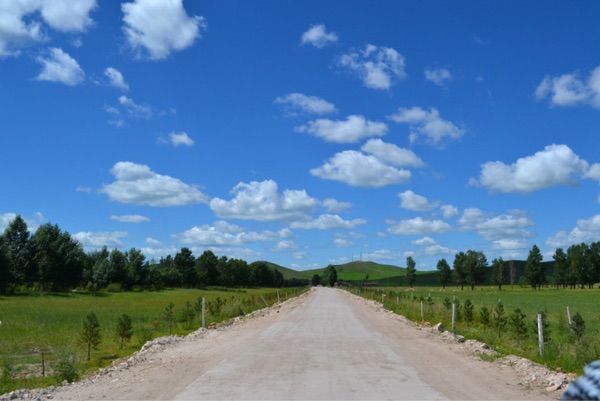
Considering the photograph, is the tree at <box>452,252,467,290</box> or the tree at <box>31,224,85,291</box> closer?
the tree at <box>31,224,85,291</box>

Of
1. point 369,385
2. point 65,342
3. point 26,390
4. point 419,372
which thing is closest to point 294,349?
point 419,372

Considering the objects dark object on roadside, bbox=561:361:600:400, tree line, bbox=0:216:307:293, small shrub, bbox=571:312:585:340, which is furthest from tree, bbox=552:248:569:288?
dark object on roadside, bbox=561:361:600:400

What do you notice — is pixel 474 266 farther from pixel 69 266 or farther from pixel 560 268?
pixel 69 266

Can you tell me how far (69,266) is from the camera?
322 ft

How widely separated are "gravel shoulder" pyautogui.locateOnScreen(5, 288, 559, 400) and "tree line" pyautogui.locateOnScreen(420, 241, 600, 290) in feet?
455

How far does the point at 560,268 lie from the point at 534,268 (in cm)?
1574

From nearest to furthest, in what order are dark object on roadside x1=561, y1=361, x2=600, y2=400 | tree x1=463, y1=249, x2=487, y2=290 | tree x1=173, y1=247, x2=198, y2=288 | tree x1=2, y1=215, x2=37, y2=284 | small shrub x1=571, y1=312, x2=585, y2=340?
1. dark object on roadside x1=561, y1=361, x2=600, y2=400
2. small shrub x1=571, y1=312, x2=585, y2=340
3. tree x1=2, y1=215, x2=37, y2=284
4. tree x1=173, y1=247, x2=198, y2=288
5. tree x1=463, y1=249, x2=487, y2=290

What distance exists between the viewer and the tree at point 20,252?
302ft

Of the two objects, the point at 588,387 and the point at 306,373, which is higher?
the point at 588,387

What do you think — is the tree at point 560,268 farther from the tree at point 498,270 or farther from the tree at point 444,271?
the tree at point 444,271

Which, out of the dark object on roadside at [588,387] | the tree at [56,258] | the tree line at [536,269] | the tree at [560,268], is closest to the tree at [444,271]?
the tree line at [536,269]

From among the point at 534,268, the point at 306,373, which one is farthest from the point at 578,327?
the point at 534,268

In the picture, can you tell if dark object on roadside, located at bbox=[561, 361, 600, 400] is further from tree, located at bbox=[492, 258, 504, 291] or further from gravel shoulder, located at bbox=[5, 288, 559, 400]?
tree, located at bbox=[492, 258, 504, 291]

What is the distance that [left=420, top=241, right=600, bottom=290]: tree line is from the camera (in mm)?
148000
